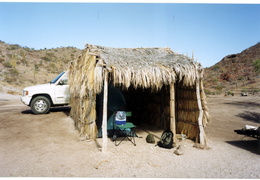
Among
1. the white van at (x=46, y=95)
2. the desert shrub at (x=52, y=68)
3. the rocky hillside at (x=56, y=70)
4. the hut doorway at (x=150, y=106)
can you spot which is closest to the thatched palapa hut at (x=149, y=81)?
the hut doorway at (x=150, y=106)

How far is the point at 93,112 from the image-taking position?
5828mm

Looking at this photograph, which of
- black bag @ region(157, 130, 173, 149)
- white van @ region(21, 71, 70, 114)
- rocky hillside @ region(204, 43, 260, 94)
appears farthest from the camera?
rocky hillside @ region(204, 43, 260, 94)

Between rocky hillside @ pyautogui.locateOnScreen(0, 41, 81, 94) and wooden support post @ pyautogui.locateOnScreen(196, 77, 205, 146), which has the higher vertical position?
rocky hillside @ pyautogui.locateOnScreen(0, 41, 81, 94)

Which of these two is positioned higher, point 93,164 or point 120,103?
point 120,103

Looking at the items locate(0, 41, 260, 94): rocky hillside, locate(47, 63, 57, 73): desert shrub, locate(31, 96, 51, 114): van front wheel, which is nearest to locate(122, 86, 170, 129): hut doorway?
locate(31, 96, 51, 114): van front wheel

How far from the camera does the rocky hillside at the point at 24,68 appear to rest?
20.9m

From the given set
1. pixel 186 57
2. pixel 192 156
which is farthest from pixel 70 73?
pixel 192 156

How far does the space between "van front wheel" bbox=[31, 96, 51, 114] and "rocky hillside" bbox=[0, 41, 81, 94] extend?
10945mm

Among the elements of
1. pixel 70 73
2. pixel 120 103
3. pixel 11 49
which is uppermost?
pixel 11 49

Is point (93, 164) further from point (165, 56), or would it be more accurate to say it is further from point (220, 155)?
point (165, 56)

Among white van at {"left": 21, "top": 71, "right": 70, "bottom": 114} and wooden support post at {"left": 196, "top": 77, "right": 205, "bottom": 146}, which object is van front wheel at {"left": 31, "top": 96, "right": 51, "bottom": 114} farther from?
wooden support post at {"left": 196, "top": 77, "right": 205, "bottom": 146}

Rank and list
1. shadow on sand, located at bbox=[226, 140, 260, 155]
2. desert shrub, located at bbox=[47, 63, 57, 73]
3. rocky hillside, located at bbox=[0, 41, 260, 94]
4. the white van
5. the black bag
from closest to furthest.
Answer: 1. shadow on sand, located at bbox=[226, 140, 260, 155]
2. the black bag
3. the white van
4. rocky hillside, located at bbox=[0, 41, 260, 94]
5. desert shrub, located at bbox=[47, 63, 57, 73]

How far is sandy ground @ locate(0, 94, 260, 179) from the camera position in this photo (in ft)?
12.5

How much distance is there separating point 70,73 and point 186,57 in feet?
16.5
